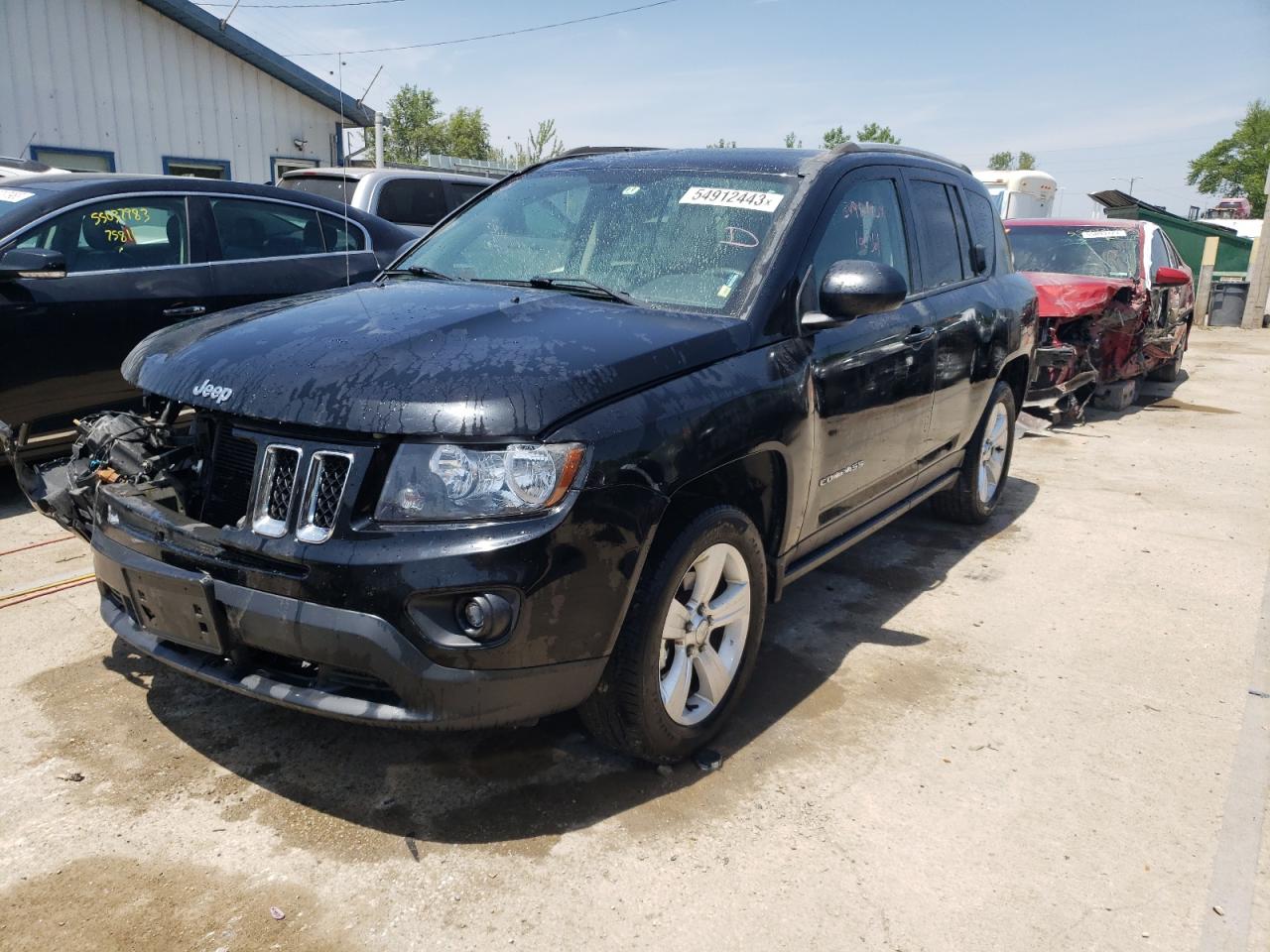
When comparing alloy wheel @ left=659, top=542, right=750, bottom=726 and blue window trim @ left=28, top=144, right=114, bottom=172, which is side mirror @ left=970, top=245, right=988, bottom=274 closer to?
alloy wheel @ left=659, top=542, right=750, bottom=726

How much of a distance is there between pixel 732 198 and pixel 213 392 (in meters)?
1.86

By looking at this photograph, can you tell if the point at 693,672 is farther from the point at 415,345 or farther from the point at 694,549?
the point at 415,345

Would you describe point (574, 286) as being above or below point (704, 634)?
above

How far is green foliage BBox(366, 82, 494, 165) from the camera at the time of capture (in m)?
49.6

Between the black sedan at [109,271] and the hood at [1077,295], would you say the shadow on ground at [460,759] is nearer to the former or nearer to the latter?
the black sedan at [109,271]

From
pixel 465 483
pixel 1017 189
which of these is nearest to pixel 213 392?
pixel 465 483

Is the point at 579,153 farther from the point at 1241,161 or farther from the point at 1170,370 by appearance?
the point at 1241,161

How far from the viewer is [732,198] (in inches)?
134

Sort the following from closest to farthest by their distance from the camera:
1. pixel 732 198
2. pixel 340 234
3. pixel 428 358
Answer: pixel 428 358
pixel 732 198
pixel 340 234

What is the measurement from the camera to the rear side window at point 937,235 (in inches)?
169

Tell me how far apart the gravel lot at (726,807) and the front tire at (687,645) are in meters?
0.18

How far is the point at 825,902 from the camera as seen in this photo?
7.88ft

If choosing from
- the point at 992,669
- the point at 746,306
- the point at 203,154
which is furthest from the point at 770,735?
the point at 203,154

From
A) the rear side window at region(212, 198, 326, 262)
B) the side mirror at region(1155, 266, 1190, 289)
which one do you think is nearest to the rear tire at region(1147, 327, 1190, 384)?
the side mirror at region(1155, 266, 1190, 289)
